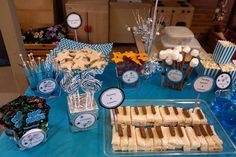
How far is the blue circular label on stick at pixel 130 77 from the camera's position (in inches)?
49.9

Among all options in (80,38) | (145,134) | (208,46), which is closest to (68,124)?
(145,134)

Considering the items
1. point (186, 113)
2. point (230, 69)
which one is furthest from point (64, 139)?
point (230, 69)

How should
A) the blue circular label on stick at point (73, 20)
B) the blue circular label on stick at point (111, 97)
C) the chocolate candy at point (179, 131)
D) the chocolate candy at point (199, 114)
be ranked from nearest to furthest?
the blue circular label on stick at point (111, 97) < the chocolate candy at point (179, 131) < the chocolate candy at point (199, 114) < the blue circular label on stick at point (73, 20)

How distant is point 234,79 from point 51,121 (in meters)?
1.09

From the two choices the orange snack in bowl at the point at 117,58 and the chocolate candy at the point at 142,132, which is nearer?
the chocolate candy at the point at 142,132

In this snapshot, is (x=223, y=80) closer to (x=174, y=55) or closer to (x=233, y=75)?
(x=233, y=75)

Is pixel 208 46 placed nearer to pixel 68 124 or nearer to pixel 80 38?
pixel 80 38

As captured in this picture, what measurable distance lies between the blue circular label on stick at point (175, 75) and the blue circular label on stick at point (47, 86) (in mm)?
662

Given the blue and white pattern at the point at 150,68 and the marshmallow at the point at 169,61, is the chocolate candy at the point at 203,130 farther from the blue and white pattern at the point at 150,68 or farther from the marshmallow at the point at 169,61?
the blue and white pattern at the point at 150,68

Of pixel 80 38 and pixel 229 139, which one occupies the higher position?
pixel 229 139

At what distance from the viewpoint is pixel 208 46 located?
3.18 m

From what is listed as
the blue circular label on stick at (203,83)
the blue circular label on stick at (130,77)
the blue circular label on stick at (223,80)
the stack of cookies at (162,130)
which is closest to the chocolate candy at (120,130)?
the stack of cookies at (162,130)

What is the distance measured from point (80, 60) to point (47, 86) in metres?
0.24

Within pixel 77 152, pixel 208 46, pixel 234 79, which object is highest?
pixel 234 79
